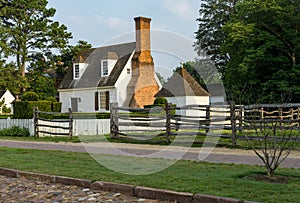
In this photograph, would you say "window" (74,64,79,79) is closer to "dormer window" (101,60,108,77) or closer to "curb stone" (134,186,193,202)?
"dormer window" (101,60,108,77)

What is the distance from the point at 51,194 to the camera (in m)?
7.30

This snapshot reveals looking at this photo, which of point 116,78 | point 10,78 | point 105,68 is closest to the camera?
point 116,78

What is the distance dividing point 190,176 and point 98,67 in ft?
102

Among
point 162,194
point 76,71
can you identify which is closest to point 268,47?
Result: point 76,71

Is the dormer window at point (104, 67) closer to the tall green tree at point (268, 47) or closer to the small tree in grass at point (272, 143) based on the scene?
the tall green tree at point (268, 47)

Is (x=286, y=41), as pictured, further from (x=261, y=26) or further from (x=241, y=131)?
(x=241, y=131)

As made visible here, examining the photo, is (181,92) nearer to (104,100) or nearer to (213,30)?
(104,100)

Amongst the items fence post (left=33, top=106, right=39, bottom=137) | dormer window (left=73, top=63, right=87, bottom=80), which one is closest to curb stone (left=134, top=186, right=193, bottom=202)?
fence post (left=33, top=106, right=39, bottom=137)

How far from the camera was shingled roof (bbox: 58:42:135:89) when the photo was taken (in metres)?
35.5

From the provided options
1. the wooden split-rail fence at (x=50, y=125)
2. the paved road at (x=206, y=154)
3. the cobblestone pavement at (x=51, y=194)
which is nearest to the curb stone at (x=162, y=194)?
the cobblestone pavement at (x=51, y=194)

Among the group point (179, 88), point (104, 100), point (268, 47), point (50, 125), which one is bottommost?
point (50, 125)

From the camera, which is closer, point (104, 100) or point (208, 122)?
point (208, 122)

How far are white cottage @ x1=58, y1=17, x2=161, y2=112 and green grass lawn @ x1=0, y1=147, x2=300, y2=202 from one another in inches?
909

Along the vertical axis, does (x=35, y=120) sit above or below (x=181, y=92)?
below
